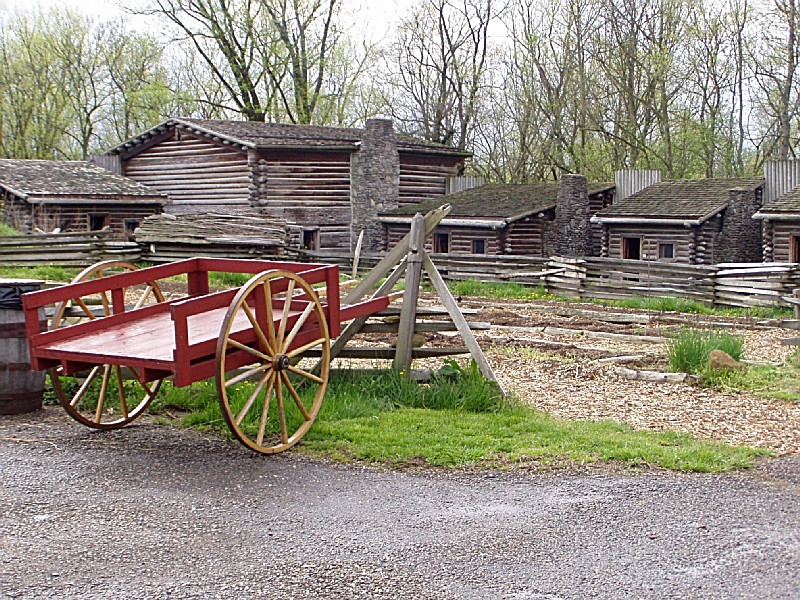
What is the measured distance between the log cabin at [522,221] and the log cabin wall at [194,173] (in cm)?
547

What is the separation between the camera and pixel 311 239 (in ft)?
102

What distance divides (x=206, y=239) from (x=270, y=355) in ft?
67.6

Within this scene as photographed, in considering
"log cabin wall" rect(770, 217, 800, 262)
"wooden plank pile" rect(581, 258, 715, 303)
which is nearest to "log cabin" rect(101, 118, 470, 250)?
"wooden plank pile" rect(581, 258, 715, 303)

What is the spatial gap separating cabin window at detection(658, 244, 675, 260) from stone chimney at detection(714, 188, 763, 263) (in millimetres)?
1306

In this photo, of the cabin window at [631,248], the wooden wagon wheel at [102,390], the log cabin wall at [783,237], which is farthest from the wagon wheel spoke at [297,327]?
the cabin window at [631,248]

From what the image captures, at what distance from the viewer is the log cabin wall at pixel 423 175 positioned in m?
32.4

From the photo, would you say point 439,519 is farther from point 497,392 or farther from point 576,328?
point 576,328

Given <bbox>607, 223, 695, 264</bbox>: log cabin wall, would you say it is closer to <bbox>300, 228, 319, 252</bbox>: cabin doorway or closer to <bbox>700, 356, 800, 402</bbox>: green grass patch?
<bbox>300, 228, 319, 252</bbox>: cabin doorway

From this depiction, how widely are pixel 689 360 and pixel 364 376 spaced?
4.04 meters

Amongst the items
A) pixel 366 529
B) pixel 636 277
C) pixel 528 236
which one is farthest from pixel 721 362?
pixel 528 236

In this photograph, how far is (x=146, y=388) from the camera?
780cm

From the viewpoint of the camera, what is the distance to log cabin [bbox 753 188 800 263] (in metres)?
23.7

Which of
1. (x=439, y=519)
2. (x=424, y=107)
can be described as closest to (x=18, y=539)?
(x=439, y=519)

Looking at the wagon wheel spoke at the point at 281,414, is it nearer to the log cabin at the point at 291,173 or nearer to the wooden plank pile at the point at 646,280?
the wooden plank pile at the point at 646,280
